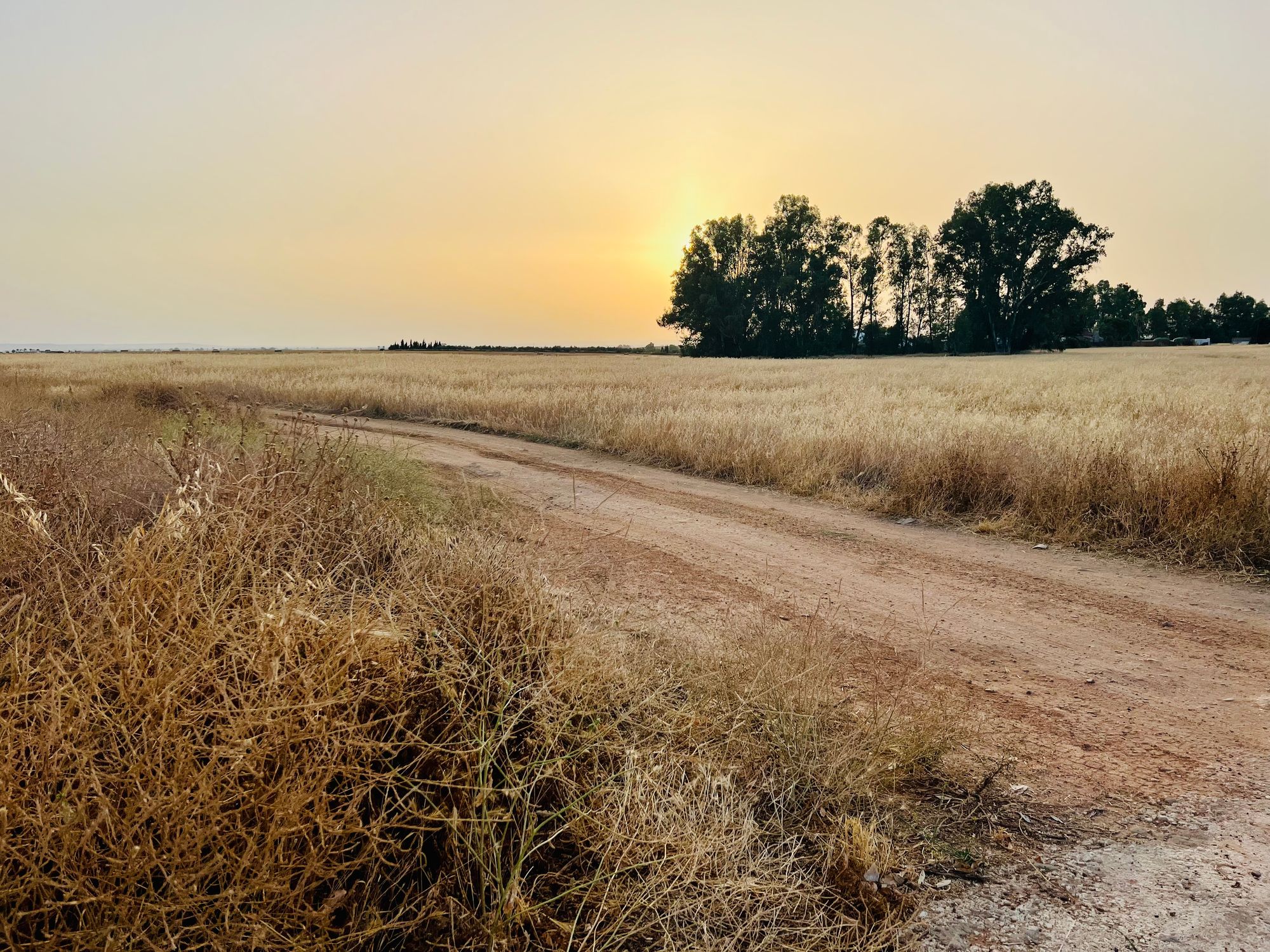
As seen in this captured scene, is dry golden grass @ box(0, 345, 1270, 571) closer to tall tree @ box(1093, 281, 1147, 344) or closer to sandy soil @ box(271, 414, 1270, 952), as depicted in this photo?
sandy soil @ box(271, 414, 1270, 952)

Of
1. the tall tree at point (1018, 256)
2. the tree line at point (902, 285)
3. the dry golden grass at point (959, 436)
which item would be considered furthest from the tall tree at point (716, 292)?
the dry golden grass at point (959, 436)

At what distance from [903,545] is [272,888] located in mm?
6760

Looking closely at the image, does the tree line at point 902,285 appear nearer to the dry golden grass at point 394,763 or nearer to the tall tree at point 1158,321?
the tall tree at point 1158,321

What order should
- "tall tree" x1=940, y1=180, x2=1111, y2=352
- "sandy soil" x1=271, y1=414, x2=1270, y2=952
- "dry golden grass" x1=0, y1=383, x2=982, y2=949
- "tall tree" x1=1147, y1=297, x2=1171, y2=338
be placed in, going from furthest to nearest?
1. "tall tree" x1=1147, y1=297, x2=1171, y2=338
2. "tall tree" x1=940, y1=180, x2=1111, y2=352
3. "sandy soil" x1=271, y1=414, x2=1270, y2=952
4. "dry golden grass" x1=0, y1=383, x2=982, y2=949

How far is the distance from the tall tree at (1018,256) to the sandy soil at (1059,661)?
6891 centimetres

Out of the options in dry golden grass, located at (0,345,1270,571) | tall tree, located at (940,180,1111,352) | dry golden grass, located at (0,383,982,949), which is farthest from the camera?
tall tree, located at (940,180,1111,352)

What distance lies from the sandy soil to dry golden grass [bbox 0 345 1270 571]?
2.35 feet

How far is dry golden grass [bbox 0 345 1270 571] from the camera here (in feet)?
24.0

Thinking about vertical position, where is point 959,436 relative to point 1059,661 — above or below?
above

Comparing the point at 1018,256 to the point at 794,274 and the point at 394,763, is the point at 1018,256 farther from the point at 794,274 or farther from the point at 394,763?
the point at 394,763

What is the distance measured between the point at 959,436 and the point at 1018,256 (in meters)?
66.6

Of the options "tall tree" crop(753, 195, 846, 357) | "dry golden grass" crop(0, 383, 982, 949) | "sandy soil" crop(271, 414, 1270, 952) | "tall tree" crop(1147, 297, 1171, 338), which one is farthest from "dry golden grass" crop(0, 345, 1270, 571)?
"tall tree" crop(1147, 297, 1171, 338)

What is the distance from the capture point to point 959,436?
35.3 ft

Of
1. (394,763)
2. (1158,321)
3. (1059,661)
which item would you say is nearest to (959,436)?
(1059,661)
